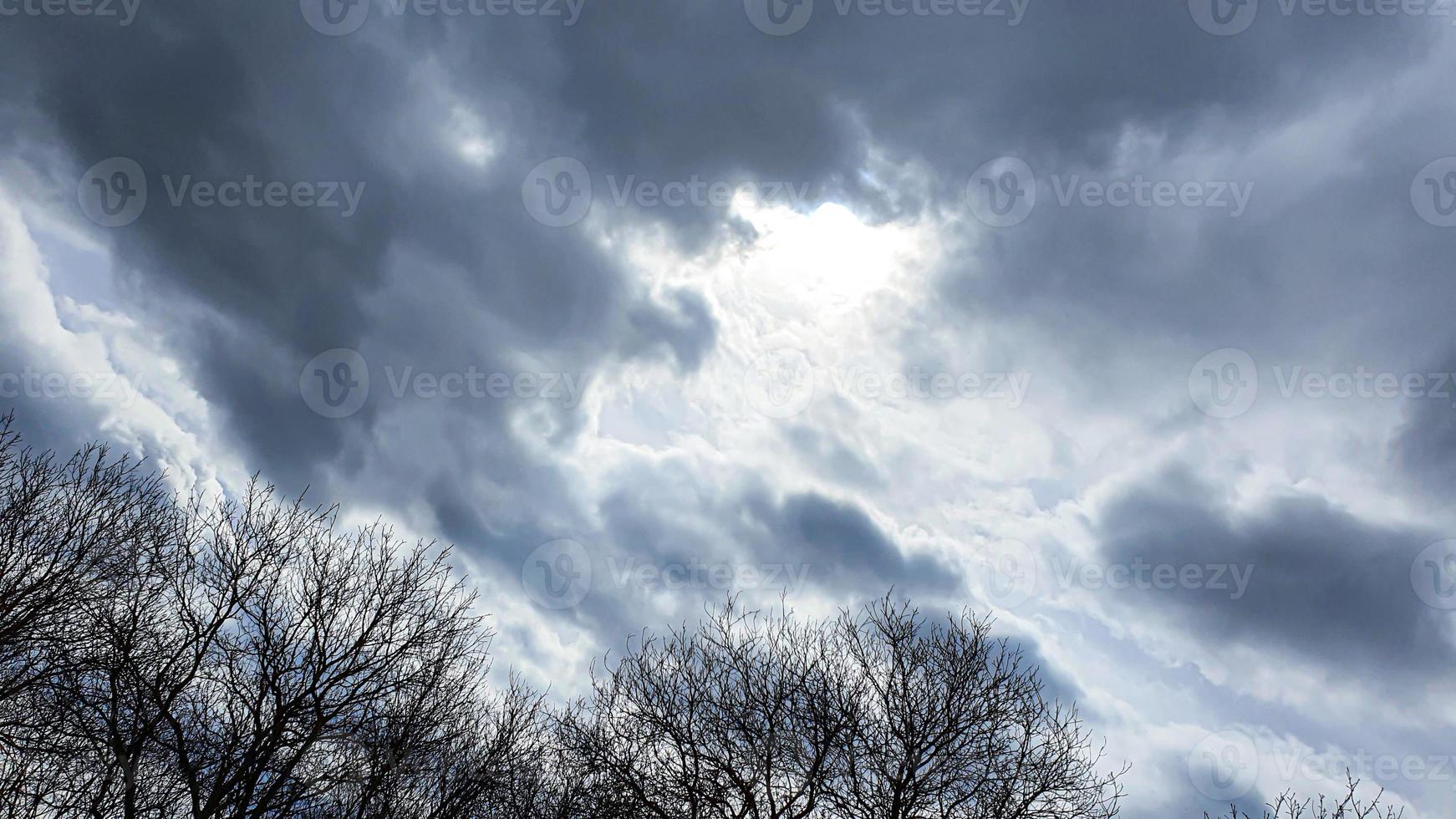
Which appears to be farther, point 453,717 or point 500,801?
point 500,801

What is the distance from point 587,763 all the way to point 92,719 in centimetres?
926

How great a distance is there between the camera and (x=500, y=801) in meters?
19.1

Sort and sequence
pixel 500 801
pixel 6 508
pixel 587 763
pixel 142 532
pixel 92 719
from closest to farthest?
pixel 92 719
pixel 6 508
pixel 142 532
pixel 587 763
pixel 500 801

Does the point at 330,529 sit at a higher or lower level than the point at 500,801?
higher

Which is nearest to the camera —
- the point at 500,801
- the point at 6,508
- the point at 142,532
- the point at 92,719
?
the point at 92,719

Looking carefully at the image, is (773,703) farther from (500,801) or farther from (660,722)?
(500,801)

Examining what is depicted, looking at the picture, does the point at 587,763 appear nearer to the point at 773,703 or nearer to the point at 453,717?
the point at 453,717

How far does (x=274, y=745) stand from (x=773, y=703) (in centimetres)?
1002

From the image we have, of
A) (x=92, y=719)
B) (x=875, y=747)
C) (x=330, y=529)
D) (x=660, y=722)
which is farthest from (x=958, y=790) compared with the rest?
(x=92, y=719)

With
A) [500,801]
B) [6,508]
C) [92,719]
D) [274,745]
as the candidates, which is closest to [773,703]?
[500,801]

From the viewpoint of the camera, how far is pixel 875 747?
1733cm

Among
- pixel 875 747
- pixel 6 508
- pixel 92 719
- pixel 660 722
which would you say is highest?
pixel 875 747

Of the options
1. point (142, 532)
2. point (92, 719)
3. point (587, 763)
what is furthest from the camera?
point (587, 763)

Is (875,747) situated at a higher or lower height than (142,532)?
higher
